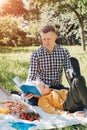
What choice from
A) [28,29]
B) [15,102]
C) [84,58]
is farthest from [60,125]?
[28,29]

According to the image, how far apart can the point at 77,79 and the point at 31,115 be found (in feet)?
1.75

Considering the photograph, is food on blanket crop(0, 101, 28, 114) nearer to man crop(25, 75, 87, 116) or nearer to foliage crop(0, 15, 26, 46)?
man crop(25, 75, 87, 116)

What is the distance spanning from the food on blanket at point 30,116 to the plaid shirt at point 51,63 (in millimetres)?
664

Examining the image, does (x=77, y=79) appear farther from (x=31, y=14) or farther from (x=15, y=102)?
(x=31, y=14)

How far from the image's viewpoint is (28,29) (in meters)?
14.0

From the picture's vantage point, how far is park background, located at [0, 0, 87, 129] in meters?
11.3

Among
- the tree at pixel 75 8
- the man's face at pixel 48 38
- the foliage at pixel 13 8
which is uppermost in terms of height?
the foliage at pixel 13 8

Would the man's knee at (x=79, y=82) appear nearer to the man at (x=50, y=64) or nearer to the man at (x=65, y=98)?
the man at (x=65, y=98)

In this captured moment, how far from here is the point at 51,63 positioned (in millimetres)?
4504

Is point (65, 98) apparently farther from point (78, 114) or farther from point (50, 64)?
point (50, 64)

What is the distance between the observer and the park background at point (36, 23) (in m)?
11.3

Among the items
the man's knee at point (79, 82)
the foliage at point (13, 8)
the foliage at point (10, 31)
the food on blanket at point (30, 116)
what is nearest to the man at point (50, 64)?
the food on blanket at point (30, 116)

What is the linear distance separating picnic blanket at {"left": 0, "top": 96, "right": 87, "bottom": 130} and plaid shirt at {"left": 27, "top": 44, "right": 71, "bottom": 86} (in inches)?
27.5

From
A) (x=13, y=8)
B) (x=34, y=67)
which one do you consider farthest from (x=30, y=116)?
(x=13, y=8)
